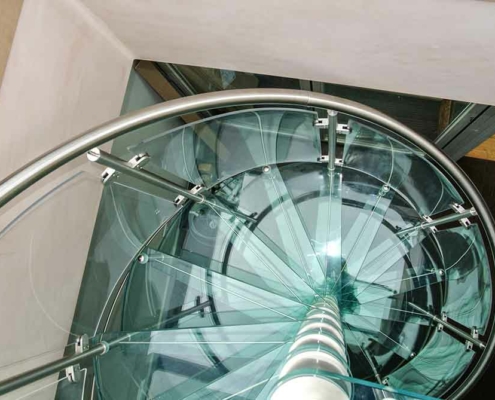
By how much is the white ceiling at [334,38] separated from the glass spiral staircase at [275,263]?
0.29 metres

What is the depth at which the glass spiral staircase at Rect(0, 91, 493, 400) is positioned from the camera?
1903mm

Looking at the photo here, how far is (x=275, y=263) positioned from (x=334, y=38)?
1412mm

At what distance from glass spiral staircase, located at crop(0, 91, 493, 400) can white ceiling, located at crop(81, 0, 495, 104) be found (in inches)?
11.4

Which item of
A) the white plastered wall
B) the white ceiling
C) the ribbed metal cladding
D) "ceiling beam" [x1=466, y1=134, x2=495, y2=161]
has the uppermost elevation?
"ceiling beam" [x1=466, y1=134, x2=495, y2=161]

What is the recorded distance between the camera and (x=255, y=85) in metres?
3.04

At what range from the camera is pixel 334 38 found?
2.00m

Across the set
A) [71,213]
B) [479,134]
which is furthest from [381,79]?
[71,213]

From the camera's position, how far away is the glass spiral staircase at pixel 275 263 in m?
1.90

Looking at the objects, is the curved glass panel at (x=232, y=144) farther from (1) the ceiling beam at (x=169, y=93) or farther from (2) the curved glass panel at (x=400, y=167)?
(2) the curved glass panel at (x=400, y=167)

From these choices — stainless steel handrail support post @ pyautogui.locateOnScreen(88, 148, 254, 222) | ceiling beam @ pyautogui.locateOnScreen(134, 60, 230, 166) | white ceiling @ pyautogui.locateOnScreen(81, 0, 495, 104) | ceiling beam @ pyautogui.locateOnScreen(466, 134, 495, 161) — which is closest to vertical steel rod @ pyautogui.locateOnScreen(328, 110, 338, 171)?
white ceiling @ pyautogui.locateOnScreen(81, 0, 495, 104)

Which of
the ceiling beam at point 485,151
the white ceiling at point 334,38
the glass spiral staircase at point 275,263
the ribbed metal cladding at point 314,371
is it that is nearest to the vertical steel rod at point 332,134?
the glass spiral staircase at point 275,263

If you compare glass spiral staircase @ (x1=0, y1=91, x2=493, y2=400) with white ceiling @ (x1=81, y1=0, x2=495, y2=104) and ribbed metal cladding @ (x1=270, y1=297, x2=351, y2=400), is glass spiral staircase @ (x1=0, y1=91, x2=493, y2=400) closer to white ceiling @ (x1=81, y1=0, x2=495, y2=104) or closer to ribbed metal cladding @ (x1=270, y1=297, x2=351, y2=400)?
ribbed metal cladding @ (x1=270, y1=297, x2=351, y2=400)

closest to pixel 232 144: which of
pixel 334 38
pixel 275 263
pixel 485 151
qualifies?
pixel 334 38

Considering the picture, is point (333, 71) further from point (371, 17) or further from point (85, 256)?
point (85, 256)
